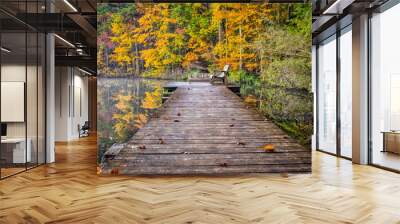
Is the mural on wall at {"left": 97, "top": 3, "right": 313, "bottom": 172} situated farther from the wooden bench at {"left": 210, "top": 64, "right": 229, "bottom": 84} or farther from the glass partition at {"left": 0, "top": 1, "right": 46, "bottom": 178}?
the glass partition at {"left": 0, "top": 1, "right": 46, "bottom": 178}

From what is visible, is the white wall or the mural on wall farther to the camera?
the white wall

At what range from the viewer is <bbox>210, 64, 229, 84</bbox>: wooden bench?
7008 millimetres

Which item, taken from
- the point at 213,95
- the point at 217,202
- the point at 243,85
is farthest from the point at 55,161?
the point at 217,202

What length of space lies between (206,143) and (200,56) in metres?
1.55

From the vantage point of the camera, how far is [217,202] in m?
4.82

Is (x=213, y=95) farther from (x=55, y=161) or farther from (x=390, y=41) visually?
(x=55, y=161)

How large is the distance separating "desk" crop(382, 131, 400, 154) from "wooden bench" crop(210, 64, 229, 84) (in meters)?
3.28

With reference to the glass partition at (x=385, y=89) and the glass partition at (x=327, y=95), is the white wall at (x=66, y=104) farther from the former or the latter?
the glass partition at (x=385, y=89)

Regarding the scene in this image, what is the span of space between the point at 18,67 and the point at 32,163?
1.98 m

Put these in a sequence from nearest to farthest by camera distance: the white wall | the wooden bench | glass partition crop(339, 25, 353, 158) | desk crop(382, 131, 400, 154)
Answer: the wooden bench
desk crop(382, 131, 400, 154)
glass partition crop(339, 25, 353, 158)
the white wall

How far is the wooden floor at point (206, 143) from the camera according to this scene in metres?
6.89

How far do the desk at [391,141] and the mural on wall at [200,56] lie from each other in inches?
63.3

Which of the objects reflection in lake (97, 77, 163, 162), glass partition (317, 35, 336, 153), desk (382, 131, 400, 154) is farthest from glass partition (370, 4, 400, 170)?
reflection in lake (97, 77, 163, 162)

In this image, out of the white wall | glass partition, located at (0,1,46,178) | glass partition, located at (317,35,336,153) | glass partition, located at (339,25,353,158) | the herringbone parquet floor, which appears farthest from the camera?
the white wall
